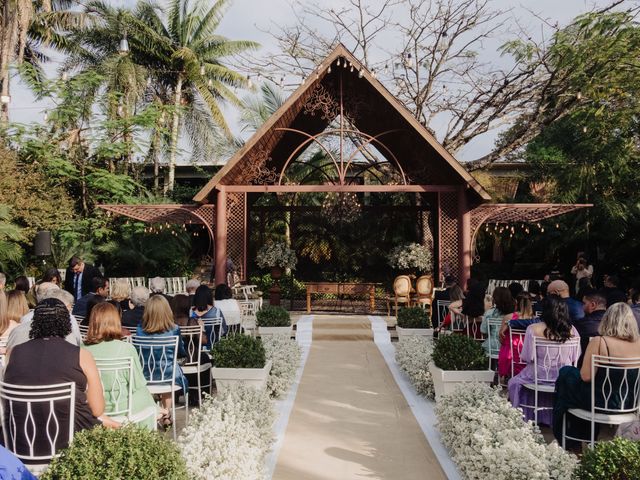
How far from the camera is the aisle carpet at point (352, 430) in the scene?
4410mm

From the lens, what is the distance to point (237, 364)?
245 inches

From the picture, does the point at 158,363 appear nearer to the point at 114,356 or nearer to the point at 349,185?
the point at 114,356

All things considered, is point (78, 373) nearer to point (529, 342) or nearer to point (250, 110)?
point (529, 342)

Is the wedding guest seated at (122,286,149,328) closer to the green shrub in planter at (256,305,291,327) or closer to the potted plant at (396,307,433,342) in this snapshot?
the green shrub in planter at (256,305,291,327)

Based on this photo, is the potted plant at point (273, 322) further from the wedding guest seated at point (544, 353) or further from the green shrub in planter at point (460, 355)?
the wedding guest seated at point (544, 353)

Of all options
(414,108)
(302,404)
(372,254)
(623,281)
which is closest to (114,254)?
(372,254)

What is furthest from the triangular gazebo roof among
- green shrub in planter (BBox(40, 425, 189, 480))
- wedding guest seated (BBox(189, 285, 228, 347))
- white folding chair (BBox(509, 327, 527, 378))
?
green shrub in planter (BBox(40, 425, 189, 480))

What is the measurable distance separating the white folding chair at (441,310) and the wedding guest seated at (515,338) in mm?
3550

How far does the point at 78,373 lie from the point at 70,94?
1805cm

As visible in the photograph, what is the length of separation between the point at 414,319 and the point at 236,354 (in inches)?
174

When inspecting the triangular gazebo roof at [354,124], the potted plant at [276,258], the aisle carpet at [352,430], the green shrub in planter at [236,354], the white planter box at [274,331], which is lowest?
the aisle carpet at [352,430]

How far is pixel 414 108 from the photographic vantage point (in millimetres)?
20703

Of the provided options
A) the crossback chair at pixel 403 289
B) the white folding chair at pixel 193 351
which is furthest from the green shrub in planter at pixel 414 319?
the white folding chair at pixel 193 351

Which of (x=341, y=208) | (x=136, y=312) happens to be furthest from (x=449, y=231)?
(x=136, y=312)
